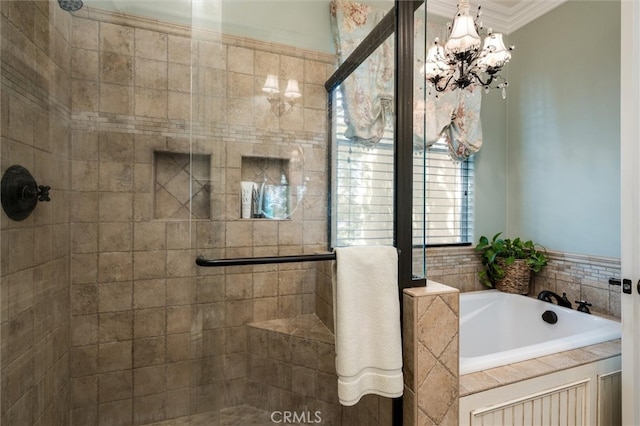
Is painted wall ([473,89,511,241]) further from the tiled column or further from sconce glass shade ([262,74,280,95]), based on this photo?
sconce glass shade ([262,74,280,95])

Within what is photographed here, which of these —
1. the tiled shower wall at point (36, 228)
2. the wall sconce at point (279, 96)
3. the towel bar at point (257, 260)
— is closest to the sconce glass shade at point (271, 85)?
the wall sconce at point (279, 96)

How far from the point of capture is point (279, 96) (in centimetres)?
183

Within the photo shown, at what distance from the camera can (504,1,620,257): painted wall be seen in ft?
6.48

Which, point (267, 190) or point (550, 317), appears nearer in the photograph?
point (267, 190)

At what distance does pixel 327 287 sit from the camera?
1.56m

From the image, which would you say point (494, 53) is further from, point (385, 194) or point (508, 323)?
point (508, 323)

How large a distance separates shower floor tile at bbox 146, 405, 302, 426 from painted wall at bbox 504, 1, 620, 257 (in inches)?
96.0

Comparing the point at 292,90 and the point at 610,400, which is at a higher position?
the point at 292,90

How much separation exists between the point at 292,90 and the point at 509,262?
2.19m

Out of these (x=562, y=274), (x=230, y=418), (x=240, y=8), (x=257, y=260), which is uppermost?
(x=240, y=8)

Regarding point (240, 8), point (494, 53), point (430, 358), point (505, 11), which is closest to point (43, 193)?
point (240, 8)

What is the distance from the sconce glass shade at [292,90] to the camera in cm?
184

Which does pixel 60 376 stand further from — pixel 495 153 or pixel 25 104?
pixel 495 153

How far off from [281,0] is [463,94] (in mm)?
1585
